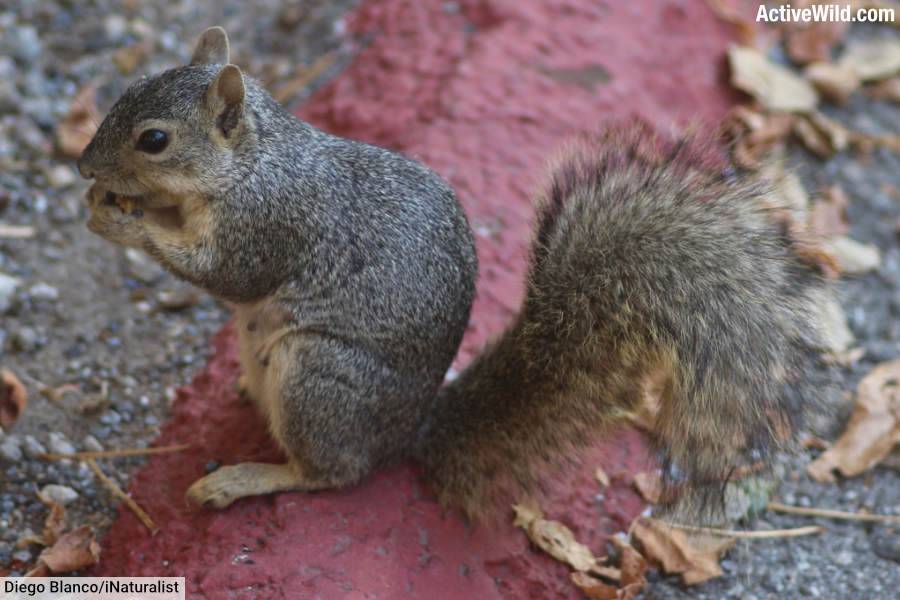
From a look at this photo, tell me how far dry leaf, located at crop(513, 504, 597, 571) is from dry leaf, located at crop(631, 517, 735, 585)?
0.14 metres

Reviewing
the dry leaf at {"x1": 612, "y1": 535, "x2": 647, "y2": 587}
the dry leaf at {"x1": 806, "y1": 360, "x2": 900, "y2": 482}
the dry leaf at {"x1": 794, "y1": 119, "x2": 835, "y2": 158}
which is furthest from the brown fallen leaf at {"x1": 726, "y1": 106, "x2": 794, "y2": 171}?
the dry leaf at {"x1": 612, "y1": 535, "x2": 647, "y2": 587}

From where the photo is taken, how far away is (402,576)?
84.9 inches

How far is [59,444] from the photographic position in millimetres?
2484

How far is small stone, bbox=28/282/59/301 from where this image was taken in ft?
9.41

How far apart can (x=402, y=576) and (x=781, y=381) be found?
82cm

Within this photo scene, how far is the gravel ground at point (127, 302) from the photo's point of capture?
245cm

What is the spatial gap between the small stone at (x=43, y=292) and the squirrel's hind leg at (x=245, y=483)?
0.87 meters

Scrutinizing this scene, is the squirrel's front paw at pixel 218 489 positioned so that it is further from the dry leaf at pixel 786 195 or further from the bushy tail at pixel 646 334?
the dry leaf at pixel 786 195

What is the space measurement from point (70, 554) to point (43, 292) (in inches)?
35.9

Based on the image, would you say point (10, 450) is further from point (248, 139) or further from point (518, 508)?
point (518, 508)

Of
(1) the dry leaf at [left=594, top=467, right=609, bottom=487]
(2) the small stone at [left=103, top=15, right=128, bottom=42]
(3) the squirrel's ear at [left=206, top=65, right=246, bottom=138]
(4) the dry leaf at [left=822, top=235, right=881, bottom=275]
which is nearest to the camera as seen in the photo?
(3) the squirrel's ear at [left=206, top=65, right=246, bottom=138]

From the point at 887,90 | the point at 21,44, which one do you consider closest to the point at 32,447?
the point at 21,44

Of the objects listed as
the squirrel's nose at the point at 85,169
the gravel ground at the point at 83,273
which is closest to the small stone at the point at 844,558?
the gravel ground at the point at 83,273

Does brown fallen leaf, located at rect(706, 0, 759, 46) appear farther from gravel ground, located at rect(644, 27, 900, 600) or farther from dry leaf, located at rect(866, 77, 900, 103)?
gravel ground, located at rect(644, 27, 900, 600)
